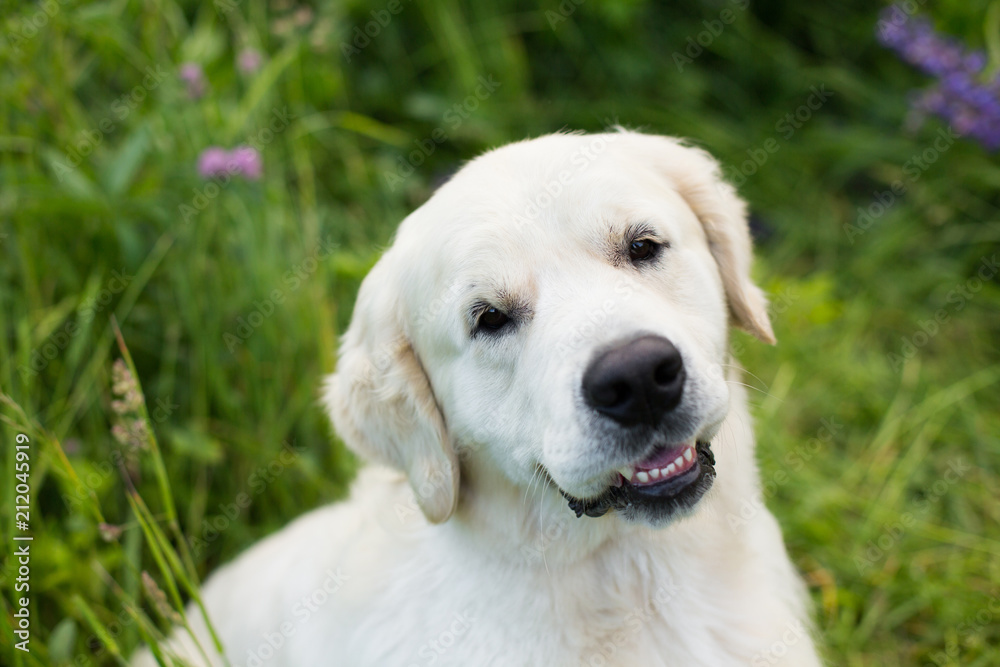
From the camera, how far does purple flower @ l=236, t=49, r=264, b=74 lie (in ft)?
14.2

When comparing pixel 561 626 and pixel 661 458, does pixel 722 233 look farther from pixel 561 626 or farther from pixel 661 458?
pixel 561 626

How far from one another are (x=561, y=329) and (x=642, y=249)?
0.40 meters

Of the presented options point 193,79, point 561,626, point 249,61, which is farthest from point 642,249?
point 249,61

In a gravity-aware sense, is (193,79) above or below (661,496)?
above

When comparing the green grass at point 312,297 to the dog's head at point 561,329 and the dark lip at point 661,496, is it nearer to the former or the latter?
the dog's head at point 561,329

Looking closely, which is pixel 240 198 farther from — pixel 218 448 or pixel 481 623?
pixel 481 623

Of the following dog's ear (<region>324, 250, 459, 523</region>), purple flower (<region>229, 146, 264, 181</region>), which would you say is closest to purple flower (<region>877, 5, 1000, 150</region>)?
dog's ear (<region>324, 250, 459, 523</region>)

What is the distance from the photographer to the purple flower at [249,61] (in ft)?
14.2

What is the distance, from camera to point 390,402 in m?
2.47

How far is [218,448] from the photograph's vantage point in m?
3.79

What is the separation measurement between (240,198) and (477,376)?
225 centimetres

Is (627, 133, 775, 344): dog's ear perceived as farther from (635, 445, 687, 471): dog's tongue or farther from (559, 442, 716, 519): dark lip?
(635, 445, 687, 471): dog's tongue

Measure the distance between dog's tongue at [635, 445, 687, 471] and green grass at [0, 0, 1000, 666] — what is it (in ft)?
4.93

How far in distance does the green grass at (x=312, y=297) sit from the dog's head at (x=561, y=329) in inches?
38.2
